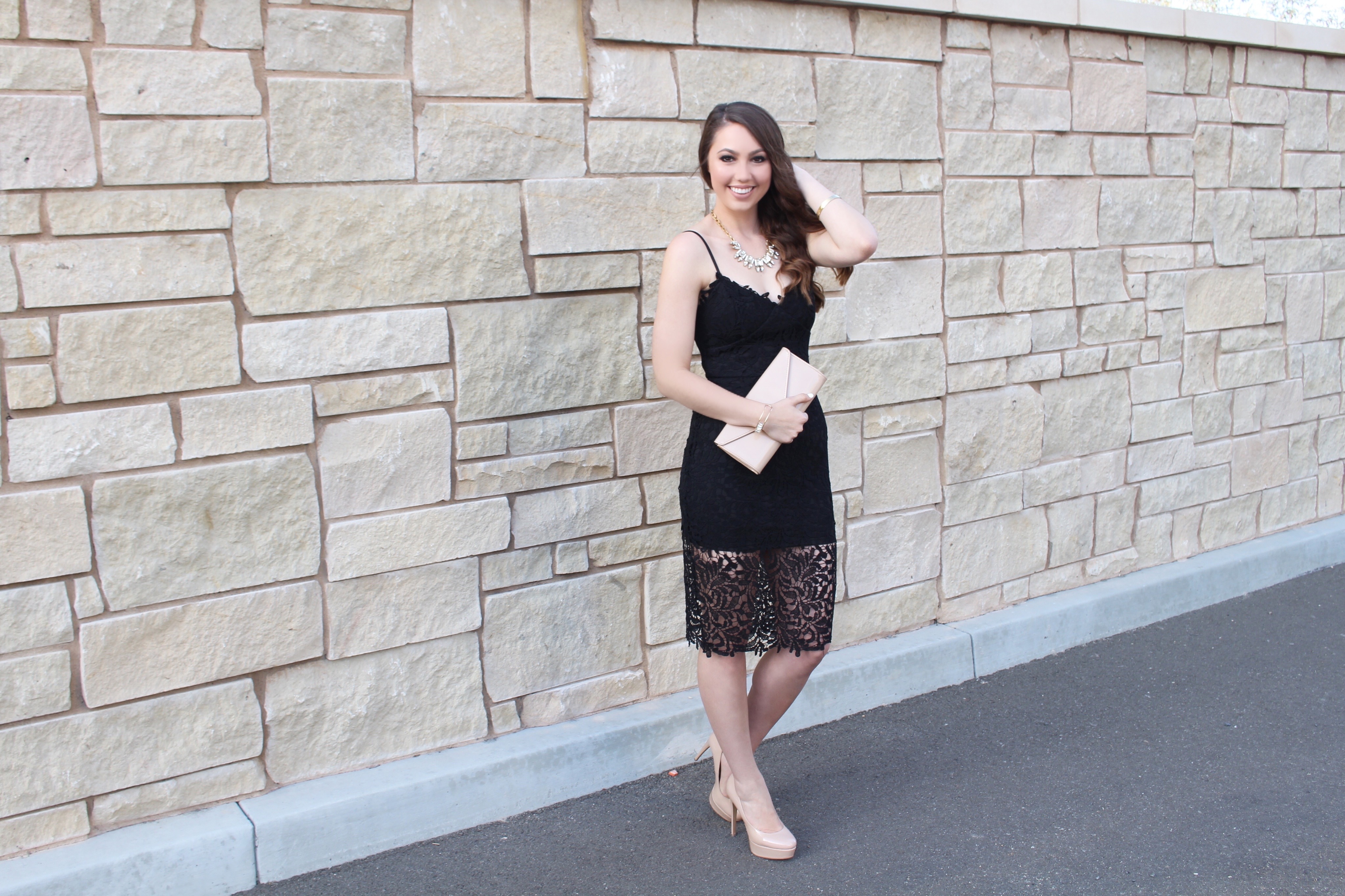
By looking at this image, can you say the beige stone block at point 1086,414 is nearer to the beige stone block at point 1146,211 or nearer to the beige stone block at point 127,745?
the beige stone block at point 1146,211

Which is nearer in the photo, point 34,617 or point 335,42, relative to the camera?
point 34,617

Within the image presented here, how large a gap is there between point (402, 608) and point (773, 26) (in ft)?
7.26

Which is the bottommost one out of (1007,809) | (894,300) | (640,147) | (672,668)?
(1007,809)

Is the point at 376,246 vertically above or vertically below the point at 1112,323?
above

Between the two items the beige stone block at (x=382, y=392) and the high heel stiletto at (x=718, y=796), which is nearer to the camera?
the beige stone block at (x=382, y=392)

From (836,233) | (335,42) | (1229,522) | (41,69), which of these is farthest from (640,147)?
(1229,522)

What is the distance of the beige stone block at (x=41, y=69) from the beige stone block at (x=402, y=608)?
4.53 feet

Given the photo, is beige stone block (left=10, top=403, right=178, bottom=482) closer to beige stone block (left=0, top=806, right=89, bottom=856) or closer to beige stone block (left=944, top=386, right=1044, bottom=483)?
beige stone block (left=0, top=806, right=89, bottom=856)

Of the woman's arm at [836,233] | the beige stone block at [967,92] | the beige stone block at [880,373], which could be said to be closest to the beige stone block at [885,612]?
the beige stone block at [880,373]

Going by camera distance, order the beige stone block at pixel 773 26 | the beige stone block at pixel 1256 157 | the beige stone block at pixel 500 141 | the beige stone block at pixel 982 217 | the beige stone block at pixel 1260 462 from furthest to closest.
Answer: the beige stone block at pixel 1260 462 → the beige stone block at pixel 1256 157 → the beige stone block at pixel 982 217 → the beige stone block at pixel 773 26 → the beige stone block at pixel 500 141

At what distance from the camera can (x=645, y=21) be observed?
3262mm

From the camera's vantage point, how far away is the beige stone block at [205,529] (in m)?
2.63

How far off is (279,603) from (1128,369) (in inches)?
142

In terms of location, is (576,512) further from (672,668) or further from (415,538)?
(672,668)
